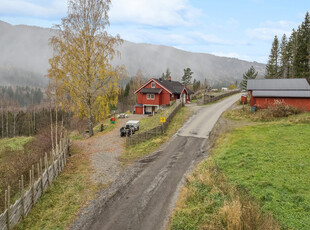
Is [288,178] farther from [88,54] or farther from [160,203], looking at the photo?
[88,54]

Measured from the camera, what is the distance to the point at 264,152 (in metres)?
15.2

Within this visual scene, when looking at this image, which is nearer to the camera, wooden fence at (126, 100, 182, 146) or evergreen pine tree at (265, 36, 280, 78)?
wooden fence at (126, 100, 182, 146)

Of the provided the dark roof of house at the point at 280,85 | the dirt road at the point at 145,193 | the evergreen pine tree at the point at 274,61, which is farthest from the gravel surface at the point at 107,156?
the evergreen pine tree at the point at 274,61

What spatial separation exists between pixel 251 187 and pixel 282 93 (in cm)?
2520

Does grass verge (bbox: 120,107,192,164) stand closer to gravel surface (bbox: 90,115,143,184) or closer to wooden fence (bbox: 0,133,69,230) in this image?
gravel surface (bbox: 90,115,143,184)

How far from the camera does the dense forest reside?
49.2 m

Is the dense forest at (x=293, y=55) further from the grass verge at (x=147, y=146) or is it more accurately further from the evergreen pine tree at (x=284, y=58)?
the grass verge at (x=147, y=146)

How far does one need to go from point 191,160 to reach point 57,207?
394 inches

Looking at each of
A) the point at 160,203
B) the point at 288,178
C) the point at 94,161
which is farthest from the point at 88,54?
the point at 288,178

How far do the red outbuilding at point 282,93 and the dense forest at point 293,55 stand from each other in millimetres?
20469

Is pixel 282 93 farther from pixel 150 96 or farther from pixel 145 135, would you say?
pixel 150 96

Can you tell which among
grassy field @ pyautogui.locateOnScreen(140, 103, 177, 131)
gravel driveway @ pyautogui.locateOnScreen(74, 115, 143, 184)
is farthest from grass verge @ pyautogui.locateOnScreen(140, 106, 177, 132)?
gravel driveway @ pyautogui.locateOnScreen(74, 115, 143, 184)

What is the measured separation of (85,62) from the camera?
24359 millimetres

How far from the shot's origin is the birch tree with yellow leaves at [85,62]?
23.7m
